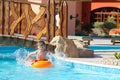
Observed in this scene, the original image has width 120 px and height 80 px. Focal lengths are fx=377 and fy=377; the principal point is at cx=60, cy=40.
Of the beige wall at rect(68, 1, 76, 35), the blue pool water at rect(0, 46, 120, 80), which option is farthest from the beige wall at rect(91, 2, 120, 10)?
the blue pool water at rect(0, 46, 120, 80)

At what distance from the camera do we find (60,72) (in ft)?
38.2

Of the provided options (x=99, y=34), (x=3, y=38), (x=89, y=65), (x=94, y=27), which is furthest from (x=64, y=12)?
(x=94, y=27)

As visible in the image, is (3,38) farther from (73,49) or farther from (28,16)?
(73,49)

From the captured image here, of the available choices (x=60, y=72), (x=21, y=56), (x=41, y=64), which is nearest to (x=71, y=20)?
(x=21, y=56)

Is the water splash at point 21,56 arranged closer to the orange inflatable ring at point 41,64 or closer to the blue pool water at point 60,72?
the blue pool water at point 60,72

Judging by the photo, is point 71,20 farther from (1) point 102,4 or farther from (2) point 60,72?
(2) point 60,72

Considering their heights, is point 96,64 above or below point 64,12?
below

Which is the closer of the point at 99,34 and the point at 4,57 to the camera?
the point at 4,57

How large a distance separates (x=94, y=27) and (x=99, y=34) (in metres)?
2.26

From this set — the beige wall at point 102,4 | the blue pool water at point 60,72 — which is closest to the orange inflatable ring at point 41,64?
the blue pool water at point 60,72

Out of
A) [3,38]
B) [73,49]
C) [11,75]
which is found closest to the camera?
[11,75]

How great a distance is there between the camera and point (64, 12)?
50.2ft

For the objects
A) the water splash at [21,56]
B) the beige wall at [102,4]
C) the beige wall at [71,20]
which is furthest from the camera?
the beige wall at [102,4]

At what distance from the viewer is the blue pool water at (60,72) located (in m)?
10.5
